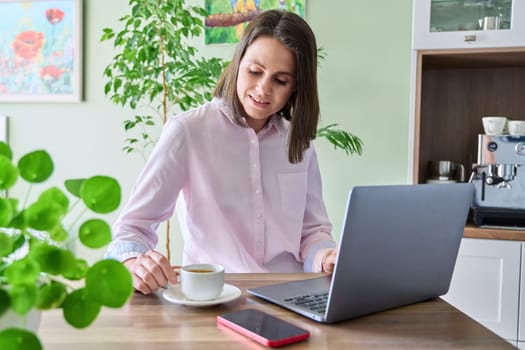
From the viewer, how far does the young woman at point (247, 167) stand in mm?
1469

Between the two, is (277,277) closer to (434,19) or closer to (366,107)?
(434,19)

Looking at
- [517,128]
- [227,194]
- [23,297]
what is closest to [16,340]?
[23,297]

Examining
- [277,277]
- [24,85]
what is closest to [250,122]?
[277,277]

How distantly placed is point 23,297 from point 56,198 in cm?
11

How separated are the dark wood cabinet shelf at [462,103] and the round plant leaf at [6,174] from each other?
7.36ft

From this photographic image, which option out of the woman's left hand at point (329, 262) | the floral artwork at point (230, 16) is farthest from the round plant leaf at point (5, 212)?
the floral artwork at point (230, 16)

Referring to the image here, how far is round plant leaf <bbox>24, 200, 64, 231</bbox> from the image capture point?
49 centimetres

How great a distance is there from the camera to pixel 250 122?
1616mm

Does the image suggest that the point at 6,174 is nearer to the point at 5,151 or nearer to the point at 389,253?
the point at 5,151

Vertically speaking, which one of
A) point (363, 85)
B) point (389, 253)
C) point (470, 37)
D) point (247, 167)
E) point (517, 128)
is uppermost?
point (470, 37)

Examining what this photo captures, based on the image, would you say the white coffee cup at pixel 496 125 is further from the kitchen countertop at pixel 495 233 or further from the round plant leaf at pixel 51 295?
the round plant leaf at pixel 51 295

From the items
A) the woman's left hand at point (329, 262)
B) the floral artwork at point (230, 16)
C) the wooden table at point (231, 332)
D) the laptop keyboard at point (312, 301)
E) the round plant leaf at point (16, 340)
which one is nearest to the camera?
the round plant leaf at point (16, 340)

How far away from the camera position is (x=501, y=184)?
2.21 metres

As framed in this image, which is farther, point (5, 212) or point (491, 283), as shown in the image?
point (491, 283)
